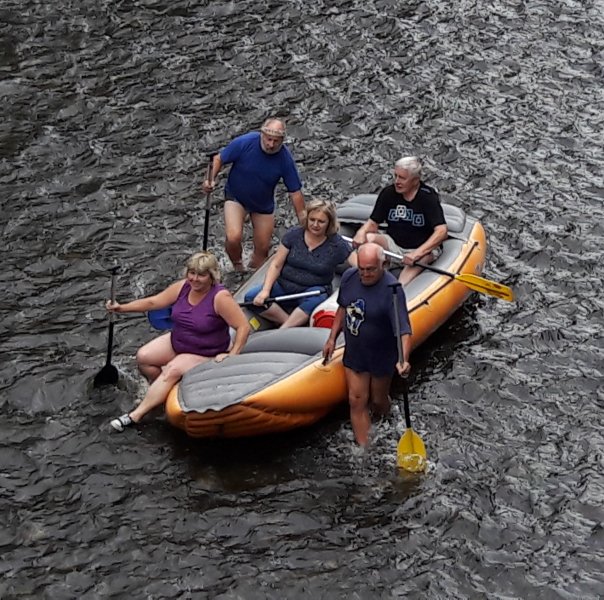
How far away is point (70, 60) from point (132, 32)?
1.41 meters

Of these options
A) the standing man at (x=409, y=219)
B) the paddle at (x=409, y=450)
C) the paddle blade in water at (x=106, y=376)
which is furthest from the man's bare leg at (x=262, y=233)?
the paddle at (x=409, y=450)

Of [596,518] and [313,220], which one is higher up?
[313,220]

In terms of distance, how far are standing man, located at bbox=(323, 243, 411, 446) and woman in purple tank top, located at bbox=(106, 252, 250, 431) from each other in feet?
3.01

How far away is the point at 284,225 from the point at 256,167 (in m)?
2.10

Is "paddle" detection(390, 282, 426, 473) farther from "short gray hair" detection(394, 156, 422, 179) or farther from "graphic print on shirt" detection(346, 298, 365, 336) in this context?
"short gray hair" detection(394, 156, 422, 179)

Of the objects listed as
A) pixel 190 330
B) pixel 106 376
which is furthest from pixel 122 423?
pixel 190 330

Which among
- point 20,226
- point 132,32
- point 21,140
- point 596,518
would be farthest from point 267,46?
point 596,518

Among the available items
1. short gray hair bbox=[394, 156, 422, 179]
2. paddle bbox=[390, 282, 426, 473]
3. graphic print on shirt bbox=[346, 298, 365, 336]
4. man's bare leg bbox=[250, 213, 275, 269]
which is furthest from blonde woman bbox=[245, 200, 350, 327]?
paddle bbox=[390, 282, 426, 473]

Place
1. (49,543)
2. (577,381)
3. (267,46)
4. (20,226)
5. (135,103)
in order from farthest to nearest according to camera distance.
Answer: (267,46) → (135,103) → (20,226) → (577,381) → (49,543)

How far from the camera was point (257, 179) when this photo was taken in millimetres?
12547

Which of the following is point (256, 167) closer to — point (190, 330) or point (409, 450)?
point (190, 330)

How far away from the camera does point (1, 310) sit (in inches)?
489

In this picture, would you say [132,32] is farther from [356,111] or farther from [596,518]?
[596,518]

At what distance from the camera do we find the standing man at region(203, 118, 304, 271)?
12336 millimetres
